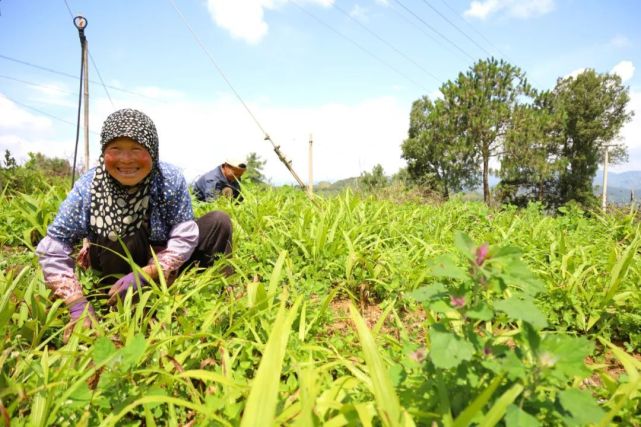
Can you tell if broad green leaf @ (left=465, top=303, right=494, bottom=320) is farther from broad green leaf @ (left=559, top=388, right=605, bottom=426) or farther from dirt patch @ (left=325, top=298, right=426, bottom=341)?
dirt patch @ (left=325, top=298, right=426, bottom=341)

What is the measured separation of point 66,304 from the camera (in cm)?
153

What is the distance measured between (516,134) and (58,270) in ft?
76.3

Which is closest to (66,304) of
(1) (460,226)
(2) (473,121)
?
(1) (460,226)

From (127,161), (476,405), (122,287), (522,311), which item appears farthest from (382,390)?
(127,161)

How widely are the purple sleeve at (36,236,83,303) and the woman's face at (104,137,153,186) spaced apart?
1.42 ft

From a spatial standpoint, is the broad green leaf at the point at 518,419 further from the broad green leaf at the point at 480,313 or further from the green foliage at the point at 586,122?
the green foliage at the point at 586,122

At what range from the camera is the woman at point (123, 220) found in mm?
1603

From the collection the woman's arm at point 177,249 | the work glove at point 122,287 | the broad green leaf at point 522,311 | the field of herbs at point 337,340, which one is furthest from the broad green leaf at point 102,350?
the broad green leaf at point 522,311

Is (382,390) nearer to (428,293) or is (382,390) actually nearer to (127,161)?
(428,293)

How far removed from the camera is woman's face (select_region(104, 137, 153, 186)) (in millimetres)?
1621

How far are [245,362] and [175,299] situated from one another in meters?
0.55

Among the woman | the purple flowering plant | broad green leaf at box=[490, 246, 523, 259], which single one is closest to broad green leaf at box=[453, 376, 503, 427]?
the purple flowering plant

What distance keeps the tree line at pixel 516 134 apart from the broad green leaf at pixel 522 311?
21424 mm

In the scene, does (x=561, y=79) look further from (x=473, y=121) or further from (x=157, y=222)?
(x=157, y=222)
